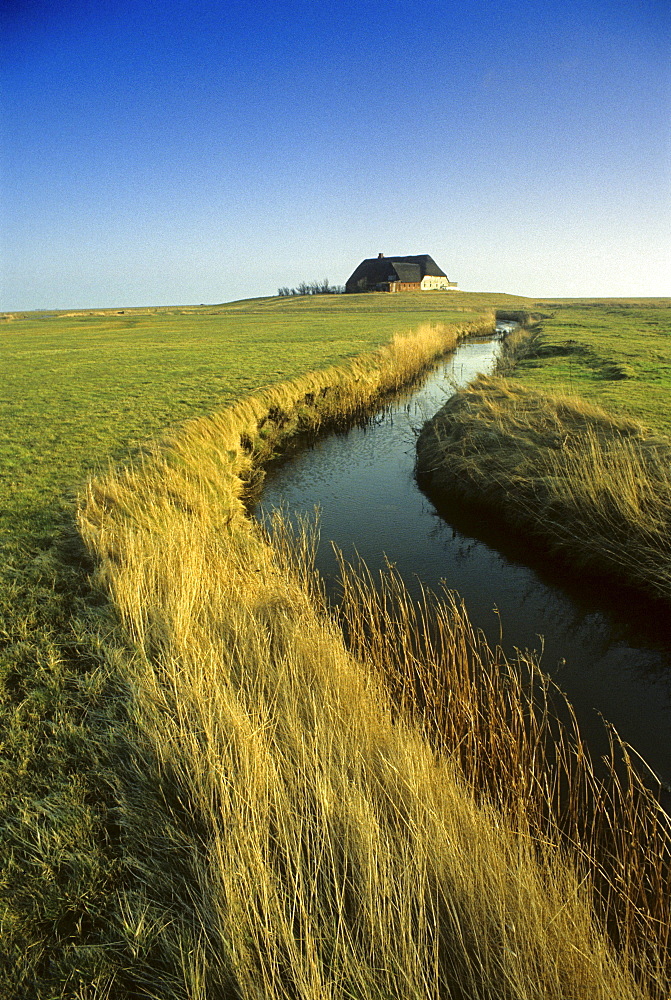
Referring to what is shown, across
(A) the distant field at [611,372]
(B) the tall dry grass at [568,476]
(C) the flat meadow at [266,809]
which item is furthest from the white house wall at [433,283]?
(C) the flat meadow at [266,809]

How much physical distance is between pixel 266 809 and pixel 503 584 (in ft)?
17.1

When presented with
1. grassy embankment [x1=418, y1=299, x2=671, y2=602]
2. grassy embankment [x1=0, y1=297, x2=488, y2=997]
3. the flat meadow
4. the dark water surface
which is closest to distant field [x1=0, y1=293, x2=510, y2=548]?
grassy embankment [x1=0, y1=297, x2=488, y2=997]

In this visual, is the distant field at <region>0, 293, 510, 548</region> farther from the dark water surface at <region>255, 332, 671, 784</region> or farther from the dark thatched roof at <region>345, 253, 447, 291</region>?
the dark thatched roof at <region>345, 253, 447, 291</region>

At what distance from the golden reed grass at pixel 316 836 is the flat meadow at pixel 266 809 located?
0.02 metres

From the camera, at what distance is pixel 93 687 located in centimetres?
397

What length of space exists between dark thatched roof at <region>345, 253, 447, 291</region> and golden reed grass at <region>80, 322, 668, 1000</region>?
3426 inches

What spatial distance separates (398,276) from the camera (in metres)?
83.6

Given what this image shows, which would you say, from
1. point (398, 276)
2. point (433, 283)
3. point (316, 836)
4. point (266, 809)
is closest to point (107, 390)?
point (266, 809)

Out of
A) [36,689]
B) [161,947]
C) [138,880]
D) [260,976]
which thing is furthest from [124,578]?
[260,976]

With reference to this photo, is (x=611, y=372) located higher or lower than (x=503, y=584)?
higher

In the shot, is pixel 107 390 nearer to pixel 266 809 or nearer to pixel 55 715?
pixel 55 715

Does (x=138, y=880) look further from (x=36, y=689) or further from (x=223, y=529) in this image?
(x=223, y=529)

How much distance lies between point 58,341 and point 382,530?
3514 centimetres

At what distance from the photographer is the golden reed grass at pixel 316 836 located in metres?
2.23
